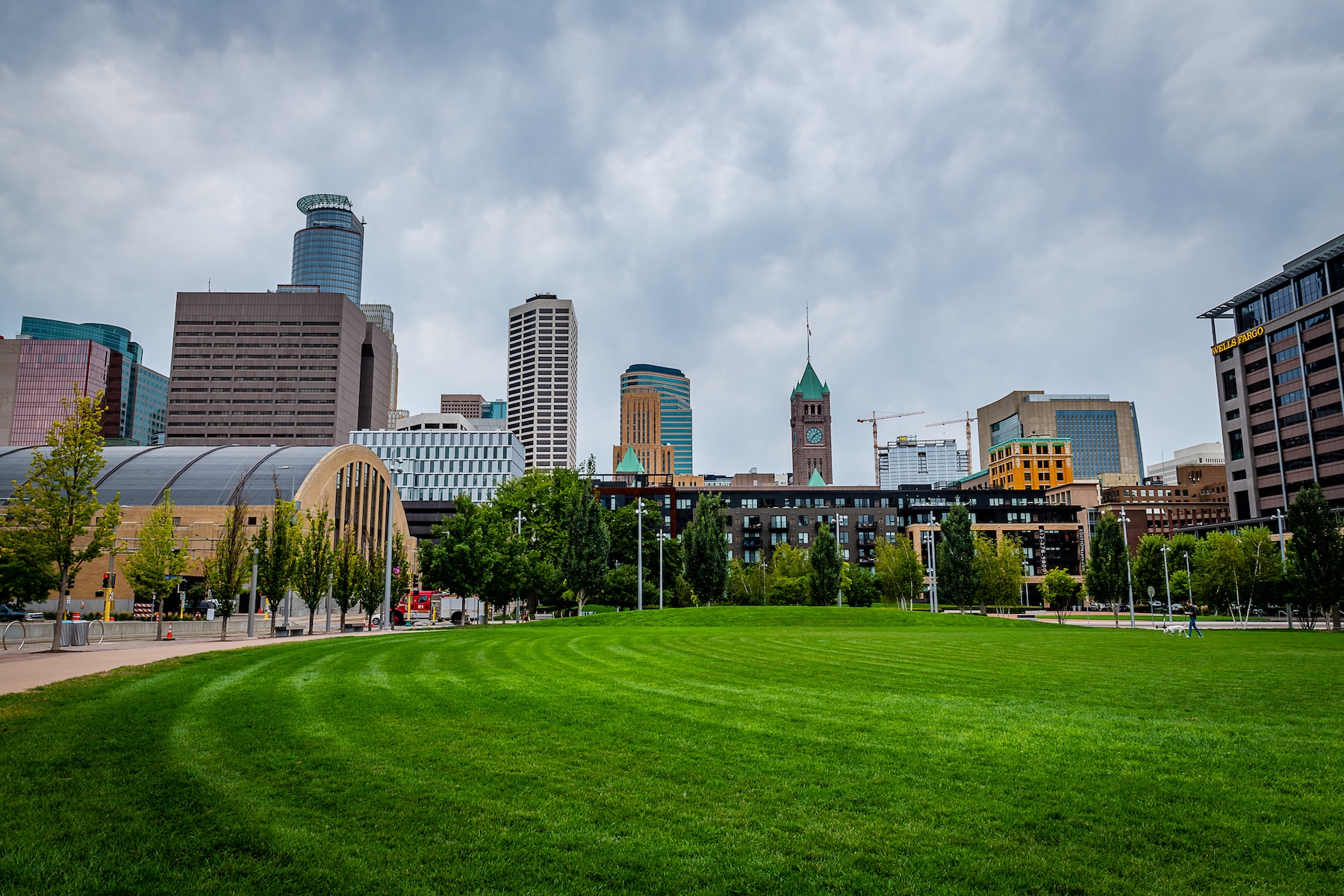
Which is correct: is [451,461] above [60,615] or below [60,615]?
above

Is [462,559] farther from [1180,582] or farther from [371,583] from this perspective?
[1180,582]

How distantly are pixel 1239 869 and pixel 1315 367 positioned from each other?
121 meters

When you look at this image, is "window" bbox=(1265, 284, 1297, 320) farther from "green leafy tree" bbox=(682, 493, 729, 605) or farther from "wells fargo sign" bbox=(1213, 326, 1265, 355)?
"green leafy tree" bbox=(682, 493, 729, 605)

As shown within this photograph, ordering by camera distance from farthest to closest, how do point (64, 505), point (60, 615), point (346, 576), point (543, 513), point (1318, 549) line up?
point (543, 513) < point (346, 576) < point (1318, 549) < point (64, 505) < point (60, 615)

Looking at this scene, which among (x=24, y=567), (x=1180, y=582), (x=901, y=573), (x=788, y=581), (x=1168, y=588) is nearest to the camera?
(x=24, y=567)

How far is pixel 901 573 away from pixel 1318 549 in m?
39.7

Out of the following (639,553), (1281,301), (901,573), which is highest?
(1281,301)

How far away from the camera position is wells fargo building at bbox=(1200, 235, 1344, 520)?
97125 millimetres

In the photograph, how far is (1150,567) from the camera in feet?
295

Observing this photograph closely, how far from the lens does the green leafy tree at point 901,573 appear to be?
83.2 metres

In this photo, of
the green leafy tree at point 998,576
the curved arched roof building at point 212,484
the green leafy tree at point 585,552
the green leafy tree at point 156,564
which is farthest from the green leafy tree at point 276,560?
the green leafy tree at point 998,576

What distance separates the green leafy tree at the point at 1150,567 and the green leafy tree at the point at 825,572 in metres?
39.4

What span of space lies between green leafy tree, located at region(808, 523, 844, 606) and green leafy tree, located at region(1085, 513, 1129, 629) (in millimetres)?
22912

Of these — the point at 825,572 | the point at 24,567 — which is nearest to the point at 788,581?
the point at 825,572
